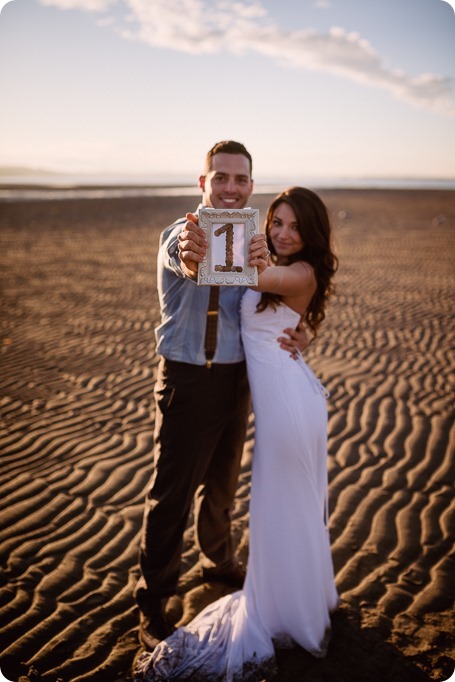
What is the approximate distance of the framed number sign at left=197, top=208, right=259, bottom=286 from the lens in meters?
2.11

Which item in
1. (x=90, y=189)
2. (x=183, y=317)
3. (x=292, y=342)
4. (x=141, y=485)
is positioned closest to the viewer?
(x=183, y=317)

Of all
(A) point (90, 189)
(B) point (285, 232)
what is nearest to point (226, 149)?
(B) point (285, 232)

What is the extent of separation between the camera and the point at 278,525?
2920 mm

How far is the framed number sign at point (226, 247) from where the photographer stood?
211 cm

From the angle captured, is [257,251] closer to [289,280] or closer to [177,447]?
[289,280]

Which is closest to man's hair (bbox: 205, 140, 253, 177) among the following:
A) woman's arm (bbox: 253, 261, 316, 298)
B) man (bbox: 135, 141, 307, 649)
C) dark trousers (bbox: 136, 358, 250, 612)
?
man (bbox: 135, 141, 307, 649)

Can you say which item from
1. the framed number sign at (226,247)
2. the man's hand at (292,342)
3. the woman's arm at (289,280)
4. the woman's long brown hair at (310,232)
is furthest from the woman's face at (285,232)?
the framed number sign at (226,247)

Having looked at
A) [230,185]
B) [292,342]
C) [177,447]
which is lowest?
[177,447]

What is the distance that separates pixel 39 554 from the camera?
3748mm

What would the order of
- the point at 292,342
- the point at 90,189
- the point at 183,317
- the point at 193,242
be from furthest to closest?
1. the point at 90,189
2. the point at 292,342
3. the point at 183,317
4. the point at 193,242

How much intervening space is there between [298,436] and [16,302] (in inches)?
364

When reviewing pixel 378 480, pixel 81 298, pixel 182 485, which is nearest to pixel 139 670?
pixel 182 485

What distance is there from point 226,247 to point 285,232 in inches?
43.2

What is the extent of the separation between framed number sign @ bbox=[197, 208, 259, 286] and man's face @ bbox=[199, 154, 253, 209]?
2.69ft
